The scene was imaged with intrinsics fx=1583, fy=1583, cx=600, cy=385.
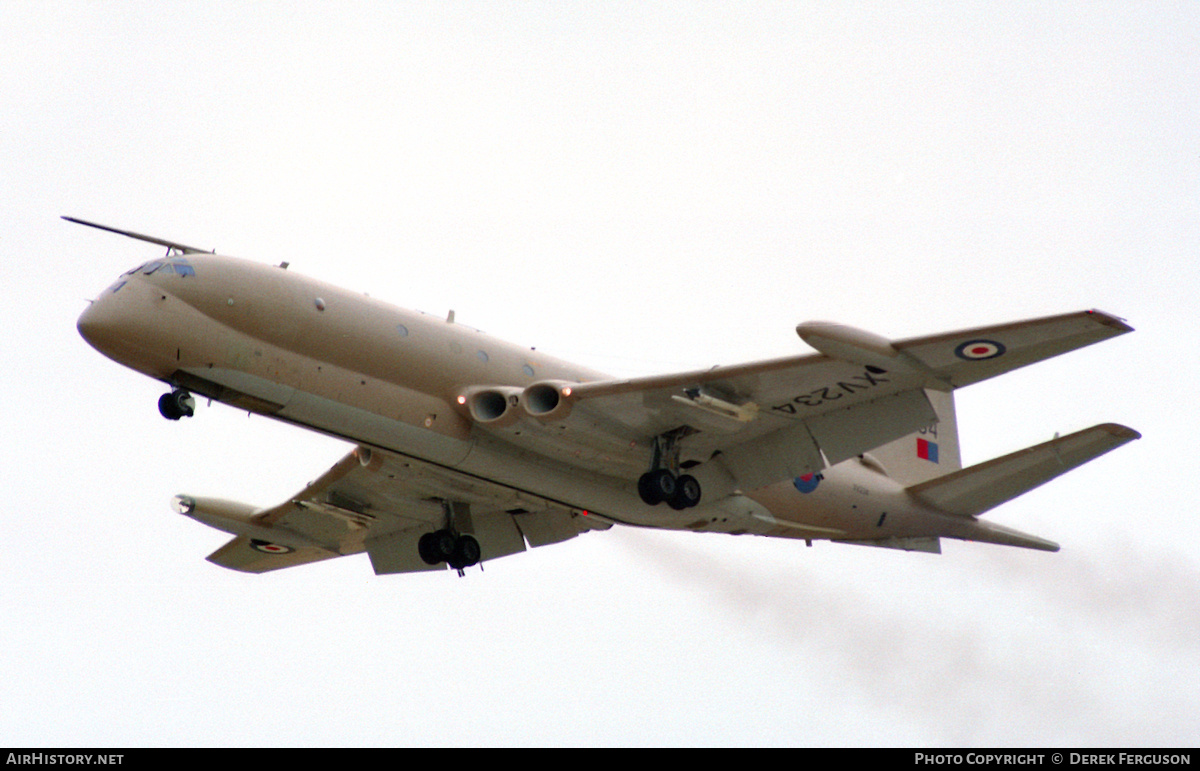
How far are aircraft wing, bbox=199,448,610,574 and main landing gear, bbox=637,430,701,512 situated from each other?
220 centimetres

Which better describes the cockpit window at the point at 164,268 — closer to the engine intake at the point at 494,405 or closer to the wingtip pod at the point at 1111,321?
the engine intake at the point at 494,405

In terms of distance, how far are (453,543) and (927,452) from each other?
30.1 ft

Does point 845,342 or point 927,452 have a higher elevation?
point 927,452

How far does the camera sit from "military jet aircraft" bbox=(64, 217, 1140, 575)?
22594mm

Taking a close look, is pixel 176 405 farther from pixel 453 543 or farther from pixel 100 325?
pixel 453 543

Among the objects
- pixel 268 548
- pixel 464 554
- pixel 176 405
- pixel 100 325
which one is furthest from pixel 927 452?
pixel 100 325

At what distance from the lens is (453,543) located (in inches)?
1112

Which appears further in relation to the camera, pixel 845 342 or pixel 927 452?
pixel 927 452

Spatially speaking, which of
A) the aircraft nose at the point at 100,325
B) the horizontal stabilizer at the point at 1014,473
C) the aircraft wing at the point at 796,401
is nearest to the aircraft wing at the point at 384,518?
the aircraft wing at the point at 796,401

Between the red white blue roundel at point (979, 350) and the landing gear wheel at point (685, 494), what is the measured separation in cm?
495

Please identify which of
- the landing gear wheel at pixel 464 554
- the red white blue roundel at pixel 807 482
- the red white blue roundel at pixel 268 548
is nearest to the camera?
the red white blue roundel at pixel 807 482

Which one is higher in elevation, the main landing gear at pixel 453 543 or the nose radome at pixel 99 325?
the nose radome at pixel 99 325

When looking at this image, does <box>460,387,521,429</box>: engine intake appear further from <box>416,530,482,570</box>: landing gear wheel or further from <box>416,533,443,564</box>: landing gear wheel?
<box>416,533,443,564</box>: landing gear wheel

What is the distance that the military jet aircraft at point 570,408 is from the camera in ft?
74.1
